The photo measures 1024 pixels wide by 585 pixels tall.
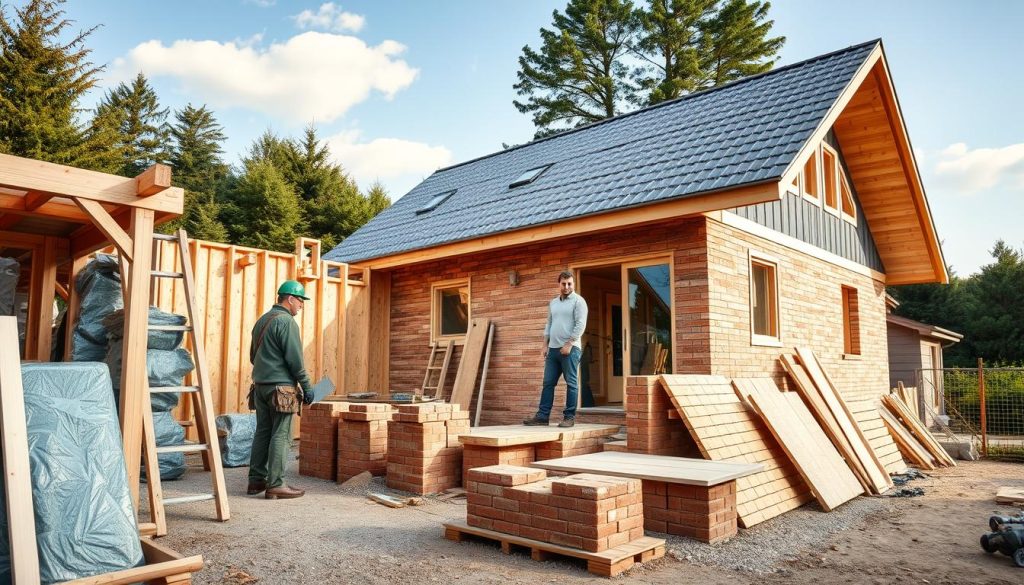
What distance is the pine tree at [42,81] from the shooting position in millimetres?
19375

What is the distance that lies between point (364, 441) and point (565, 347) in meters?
2.60

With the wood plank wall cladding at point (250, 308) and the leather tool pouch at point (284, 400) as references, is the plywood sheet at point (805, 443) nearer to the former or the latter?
the leather tool pouch at point (284, 400)

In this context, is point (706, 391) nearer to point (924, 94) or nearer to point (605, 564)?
point (605, 564)

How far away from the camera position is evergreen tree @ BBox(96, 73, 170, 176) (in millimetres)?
28484

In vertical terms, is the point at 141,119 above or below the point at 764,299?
above

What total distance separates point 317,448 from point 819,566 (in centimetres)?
544

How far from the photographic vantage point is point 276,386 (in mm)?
6246

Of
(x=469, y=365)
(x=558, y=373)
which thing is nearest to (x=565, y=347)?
(x=558, y=373)

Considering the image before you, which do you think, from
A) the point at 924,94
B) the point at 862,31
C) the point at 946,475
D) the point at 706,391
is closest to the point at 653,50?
the point at 862,31

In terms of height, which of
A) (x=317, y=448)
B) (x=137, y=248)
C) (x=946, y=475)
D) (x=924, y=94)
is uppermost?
(x=924, y=94)

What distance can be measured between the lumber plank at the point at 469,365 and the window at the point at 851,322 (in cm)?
711

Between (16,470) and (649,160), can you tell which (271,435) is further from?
(649,160)

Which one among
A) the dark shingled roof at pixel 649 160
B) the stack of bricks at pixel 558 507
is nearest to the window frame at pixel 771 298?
the dark shingled roof at pixel 649 160

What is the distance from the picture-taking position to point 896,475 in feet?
30.6
